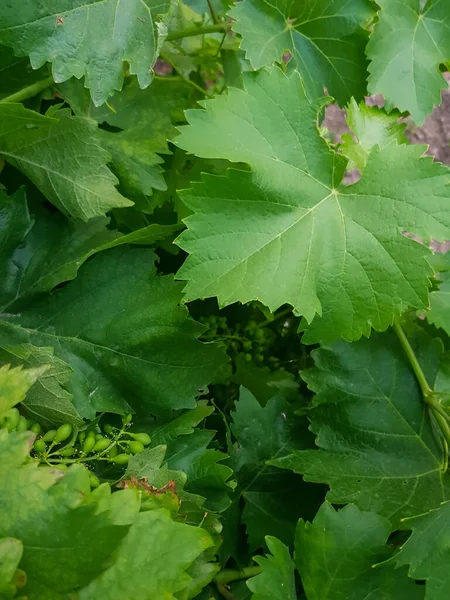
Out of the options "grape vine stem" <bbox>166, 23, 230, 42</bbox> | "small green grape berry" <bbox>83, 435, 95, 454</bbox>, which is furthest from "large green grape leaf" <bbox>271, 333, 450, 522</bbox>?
"grape vine stem" <bbox>166, 23, 230, 42</bbox>

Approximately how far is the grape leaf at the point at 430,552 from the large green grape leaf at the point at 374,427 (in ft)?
0.26

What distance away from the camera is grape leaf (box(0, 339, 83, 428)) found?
789mm

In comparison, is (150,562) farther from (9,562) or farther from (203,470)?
(203,470)

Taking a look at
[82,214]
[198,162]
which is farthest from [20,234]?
[198,162]

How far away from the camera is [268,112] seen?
866 mm

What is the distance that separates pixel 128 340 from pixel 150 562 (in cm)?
36

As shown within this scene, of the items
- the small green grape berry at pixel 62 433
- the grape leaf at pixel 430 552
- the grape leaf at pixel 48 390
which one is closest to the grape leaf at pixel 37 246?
the grape leaf at pixel 48 390

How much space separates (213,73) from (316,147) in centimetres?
52

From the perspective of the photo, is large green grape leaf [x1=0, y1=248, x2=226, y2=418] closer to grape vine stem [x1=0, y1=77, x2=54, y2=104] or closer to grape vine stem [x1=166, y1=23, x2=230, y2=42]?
grape vine stem [x1=0, y1=77, x2=54, y2=104]

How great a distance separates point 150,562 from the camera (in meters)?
0.59

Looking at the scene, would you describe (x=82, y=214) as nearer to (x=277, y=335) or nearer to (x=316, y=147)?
(x=316, y=147)

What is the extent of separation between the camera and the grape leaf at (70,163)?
34.1 inches

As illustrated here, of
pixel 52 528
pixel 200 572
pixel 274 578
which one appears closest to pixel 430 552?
pixel 274 578

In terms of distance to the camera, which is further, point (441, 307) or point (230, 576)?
point (441, 307)
